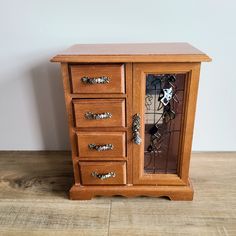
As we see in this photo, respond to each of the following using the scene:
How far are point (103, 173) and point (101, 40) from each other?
690 millimetres

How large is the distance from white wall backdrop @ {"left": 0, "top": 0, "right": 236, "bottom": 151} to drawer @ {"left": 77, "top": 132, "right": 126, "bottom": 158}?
1.58ft

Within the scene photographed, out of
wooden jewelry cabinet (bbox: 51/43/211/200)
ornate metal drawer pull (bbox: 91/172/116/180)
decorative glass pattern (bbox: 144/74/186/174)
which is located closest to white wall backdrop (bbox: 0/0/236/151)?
wooden jewelry cabinet (bbox: 51/43/211/200)

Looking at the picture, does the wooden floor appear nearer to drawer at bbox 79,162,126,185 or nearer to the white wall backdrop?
drawer at bbox 79,162,126,185

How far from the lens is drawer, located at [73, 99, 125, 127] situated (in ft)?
3.20

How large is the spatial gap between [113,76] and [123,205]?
1.95 feet

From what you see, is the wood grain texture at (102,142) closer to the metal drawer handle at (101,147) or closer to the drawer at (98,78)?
the metal drawer handle at (101,147)

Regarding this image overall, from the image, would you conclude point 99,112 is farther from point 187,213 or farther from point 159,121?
point 187,213

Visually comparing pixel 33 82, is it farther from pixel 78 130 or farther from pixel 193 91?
pixel 193 91

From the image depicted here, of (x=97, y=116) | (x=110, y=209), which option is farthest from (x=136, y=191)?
(x=97, y=116)

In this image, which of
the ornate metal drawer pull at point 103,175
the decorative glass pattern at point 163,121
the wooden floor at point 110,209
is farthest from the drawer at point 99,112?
the wooden floor at point 110,209

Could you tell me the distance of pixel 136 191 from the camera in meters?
1.13

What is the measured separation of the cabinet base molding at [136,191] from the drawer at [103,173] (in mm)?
31

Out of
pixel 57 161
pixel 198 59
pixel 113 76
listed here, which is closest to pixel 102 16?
pixel 113 76

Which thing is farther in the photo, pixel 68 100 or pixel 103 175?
pixel 103 175
